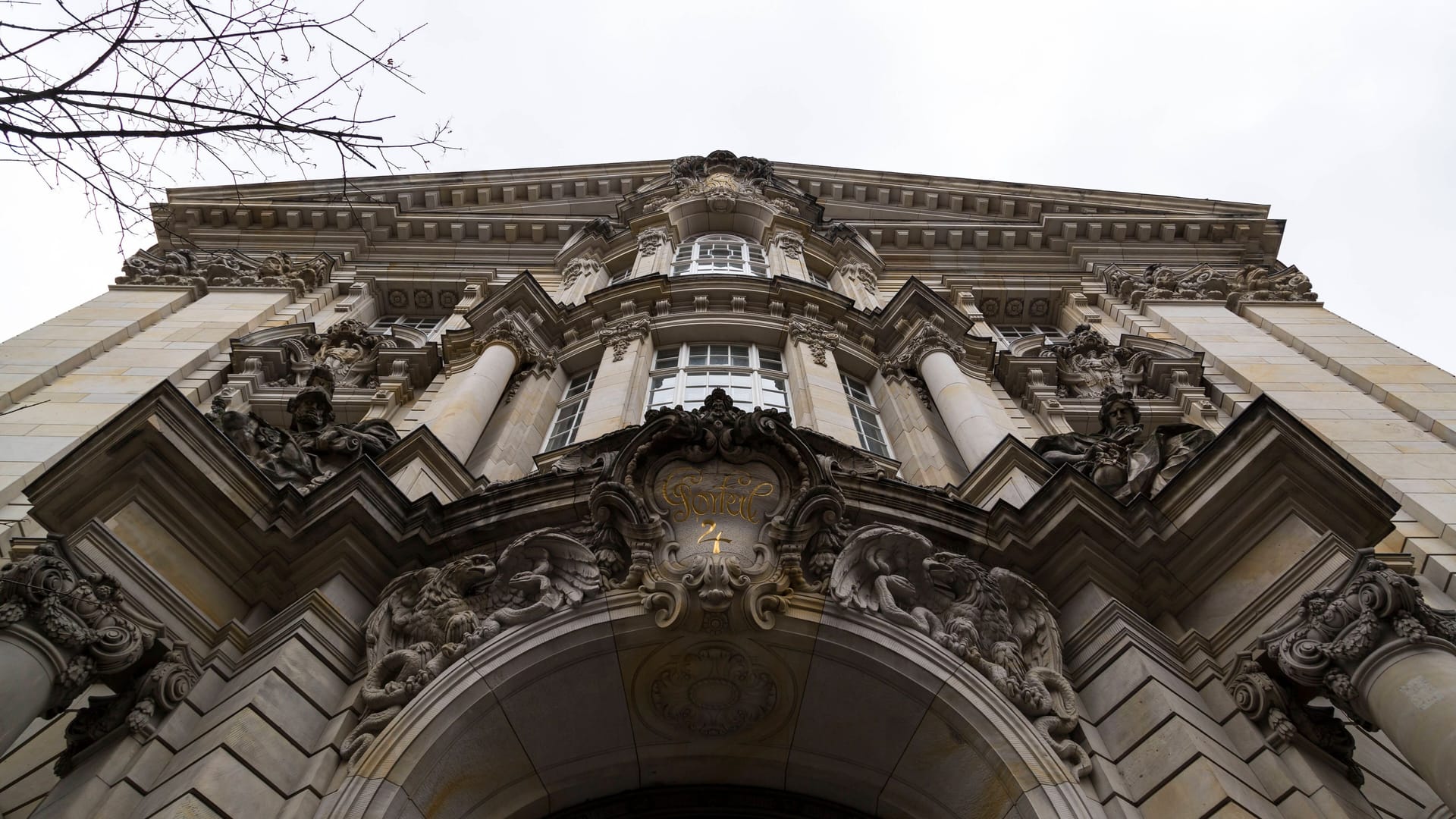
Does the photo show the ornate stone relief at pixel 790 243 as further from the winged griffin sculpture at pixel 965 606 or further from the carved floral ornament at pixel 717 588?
the winged griffin sculpture at pixel 965 606

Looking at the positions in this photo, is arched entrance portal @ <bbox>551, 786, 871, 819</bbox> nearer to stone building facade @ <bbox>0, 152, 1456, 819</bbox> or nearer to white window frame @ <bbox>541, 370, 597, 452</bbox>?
stone building facade @ <bbox>0, 152, 1456, 819</bbox>

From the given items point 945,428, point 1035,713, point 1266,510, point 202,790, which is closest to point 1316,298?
point 945,428

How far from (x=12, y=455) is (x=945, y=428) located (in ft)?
41.5

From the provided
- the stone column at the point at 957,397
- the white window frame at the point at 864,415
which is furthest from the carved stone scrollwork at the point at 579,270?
the stone column at the point at 957,397

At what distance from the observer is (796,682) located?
866 cm

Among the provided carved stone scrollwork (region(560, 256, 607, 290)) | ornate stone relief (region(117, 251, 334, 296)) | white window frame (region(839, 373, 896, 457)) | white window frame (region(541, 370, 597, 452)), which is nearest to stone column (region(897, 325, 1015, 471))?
white window frame (region(839, 373, 896, 457))

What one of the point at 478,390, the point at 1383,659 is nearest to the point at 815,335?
the point at 478,390

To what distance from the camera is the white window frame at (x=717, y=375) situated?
15320mm

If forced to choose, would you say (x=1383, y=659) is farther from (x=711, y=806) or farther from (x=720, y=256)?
(x=720, y=256)

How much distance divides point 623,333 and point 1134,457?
940 cm

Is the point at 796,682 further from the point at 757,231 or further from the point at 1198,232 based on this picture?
the point at 1198,232

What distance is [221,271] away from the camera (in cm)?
2134

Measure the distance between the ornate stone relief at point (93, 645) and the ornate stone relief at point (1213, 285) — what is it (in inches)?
786

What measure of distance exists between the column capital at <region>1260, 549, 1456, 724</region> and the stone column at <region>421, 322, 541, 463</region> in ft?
30.9
